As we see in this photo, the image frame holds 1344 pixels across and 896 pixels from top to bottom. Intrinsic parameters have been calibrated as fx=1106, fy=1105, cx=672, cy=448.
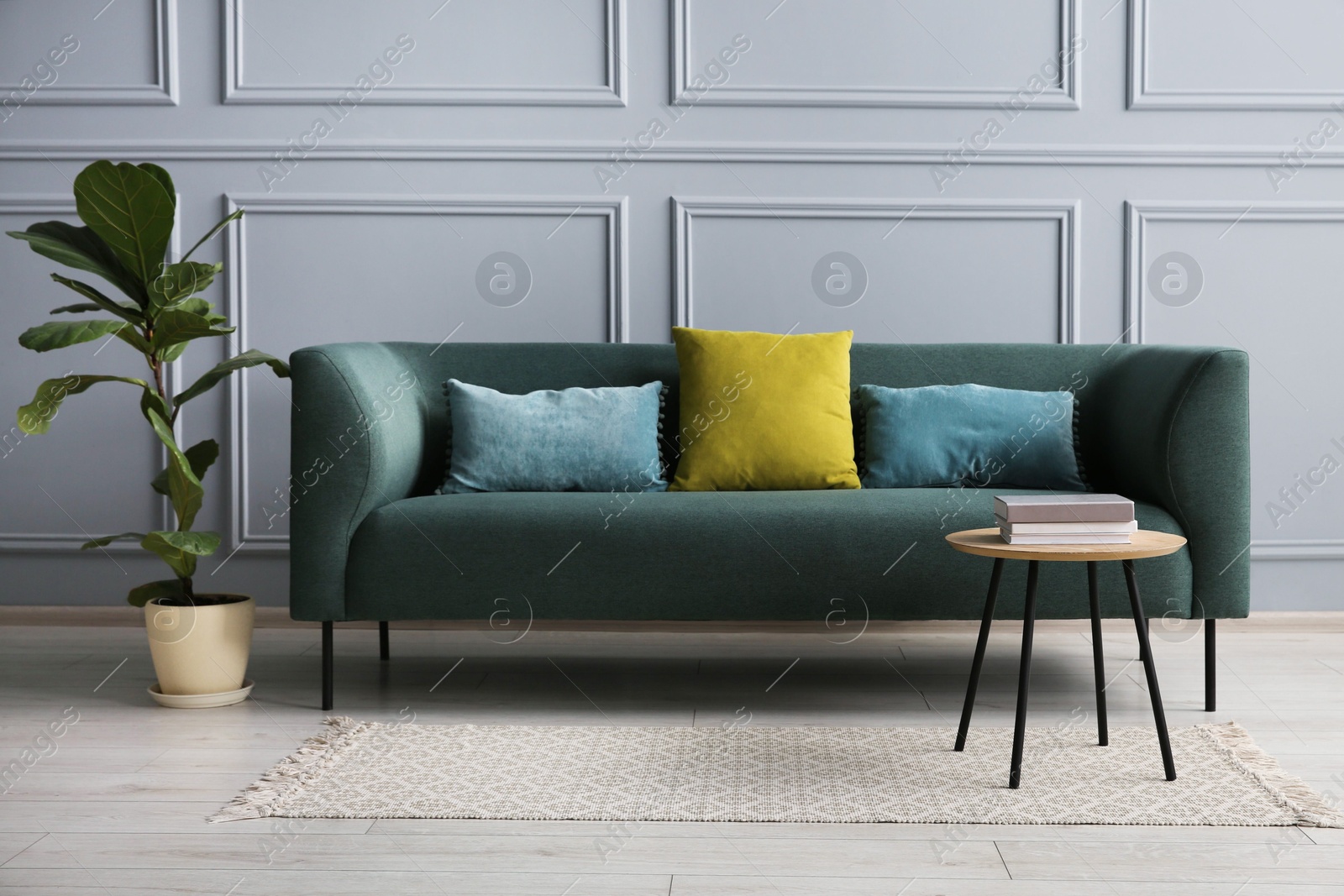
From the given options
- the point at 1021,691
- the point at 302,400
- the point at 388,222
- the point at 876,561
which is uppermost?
the point at 388,222

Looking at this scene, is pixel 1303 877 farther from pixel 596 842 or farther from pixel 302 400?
pixel 302 400

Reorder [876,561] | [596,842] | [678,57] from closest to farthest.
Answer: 1. [596,842]
2. [876,561]
3. [678,57]

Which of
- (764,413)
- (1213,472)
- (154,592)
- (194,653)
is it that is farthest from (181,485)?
(1213,472)

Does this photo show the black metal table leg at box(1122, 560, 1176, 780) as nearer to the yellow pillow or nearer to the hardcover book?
the hardcover book

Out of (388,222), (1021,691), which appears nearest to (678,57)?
(388,222)

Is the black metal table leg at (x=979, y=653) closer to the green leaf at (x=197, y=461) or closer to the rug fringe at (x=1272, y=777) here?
the rug fringe at (x=1272, y=777)

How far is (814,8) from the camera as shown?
10.6 ft

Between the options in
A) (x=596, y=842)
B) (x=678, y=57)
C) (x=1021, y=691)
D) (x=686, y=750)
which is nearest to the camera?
(x=596, y=842)

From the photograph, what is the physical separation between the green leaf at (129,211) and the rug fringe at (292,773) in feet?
3.55

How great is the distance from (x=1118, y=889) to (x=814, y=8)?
2.57m

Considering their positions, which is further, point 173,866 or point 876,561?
point 876,561

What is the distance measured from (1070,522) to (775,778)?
2.24 feet

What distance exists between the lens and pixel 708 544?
2.32m

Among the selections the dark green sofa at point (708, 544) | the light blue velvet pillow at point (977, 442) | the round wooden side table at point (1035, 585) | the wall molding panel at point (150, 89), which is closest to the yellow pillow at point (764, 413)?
the light blue velvet pillow at point (977, 442)
